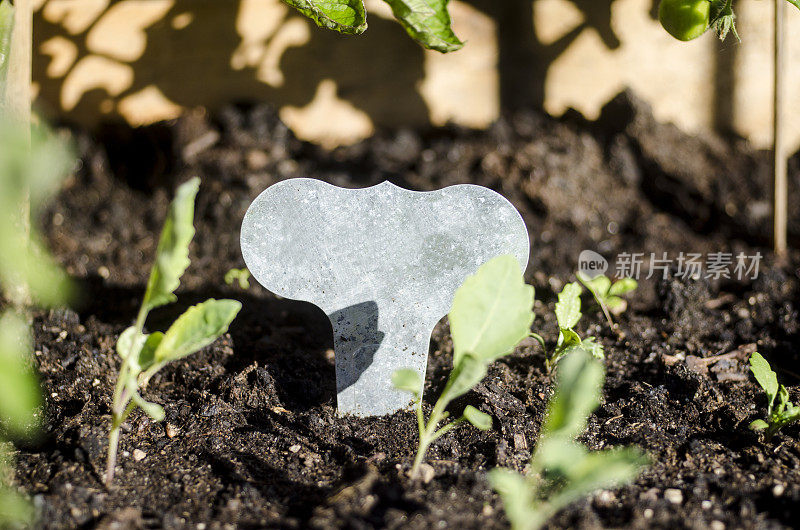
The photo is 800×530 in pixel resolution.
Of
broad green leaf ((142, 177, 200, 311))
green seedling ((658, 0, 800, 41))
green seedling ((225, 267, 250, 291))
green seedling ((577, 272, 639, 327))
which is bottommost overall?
green seedling ((225, 267, 250, 291))

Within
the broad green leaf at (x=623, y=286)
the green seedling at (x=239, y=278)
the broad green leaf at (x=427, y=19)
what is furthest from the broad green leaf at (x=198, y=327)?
the broad green leaf at (x=623, y=286)

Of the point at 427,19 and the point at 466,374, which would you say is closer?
the point at 466,374

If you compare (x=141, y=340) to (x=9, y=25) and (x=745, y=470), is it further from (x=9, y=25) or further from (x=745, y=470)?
(x=745, y=470)

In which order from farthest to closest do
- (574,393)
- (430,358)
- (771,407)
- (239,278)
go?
(239,278) → (430,358) → (771,407) → (574,393)

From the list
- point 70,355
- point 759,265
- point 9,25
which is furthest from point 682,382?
point 9,25

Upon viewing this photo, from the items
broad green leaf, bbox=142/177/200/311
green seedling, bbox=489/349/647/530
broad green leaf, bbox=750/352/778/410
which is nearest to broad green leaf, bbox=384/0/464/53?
broad green leaf, bbox=142/177/200/311

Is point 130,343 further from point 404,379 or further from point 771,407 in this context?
point 771,407

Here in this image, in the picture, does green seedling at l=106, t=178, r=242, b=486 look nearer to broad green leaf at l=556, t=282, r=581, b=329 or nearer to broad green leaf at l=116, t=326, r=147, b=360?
broad green leaf at l=116, t=326, r=147, b=360

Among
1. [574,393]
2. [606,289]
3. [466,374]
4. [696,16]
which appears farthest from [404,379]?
[696,16]
